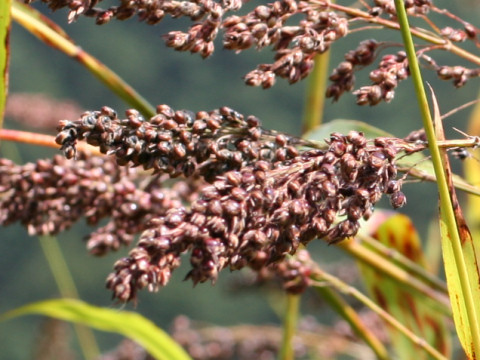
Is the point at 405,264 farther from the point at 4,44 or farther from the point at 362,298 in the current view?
the point at 4,44

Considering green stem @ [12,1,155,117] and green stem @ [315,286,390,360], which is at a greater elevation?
green stem @ [12,1,155,117]

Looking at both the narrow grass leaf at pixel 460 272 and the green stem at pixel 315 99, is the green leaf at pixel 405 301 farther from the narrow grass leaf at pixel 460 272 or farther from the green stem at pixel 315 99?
the narrow grass leaf at pixel 460 272

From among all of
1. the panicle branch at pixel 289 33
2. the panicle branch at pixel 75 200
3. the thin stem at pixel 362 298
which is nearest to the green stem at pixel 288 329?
the thin stem at pixel 362 298

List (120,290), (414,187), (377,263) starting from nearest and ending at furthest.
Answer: (120,290)
(377,263)
(414,187)

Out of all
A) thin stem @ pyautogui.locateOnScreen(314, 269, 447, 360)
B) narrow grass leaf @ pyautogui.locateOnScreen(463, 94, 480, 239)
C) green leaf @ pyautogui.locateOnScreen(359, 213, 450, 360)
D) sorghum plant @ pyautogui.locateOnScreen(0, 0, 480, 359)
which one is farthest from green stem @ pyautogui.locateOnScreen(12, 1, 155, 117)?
narrow grass leaf @ pyautogui.locateOnScreen(463, 94, 480, 239)

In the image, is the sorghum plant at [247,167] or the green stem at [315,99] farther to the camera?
the green stem at [315,99]

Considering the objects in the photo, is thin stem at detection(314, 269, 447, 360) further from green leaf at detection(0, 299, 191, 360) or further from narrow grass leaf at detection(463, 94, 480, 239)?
narrow grass leaf at detection(463, 94, 480, 239)

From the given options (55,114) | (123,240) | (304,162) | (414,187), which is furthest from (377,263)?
(414,187)

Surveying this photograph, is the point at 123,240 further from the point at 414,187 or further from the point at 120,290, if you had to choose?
the point at 414,187
